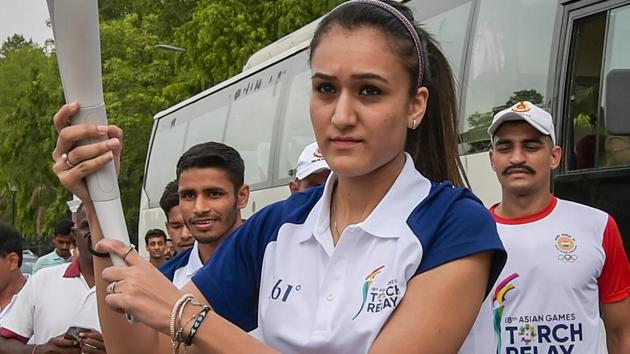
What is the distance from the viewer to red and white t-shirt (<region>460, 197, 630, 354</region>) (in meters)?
3.64

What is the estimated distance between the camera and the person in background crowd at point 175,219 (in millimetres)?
6402

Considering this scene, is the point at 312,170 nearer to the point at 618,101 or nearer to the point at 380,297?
A: the point at 618,101

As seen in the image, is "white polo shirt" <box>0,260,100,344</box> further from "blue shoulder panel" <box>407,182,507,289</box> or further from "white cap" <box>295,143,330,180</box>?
"blue shoulder panel" <box>407,182,507,289</box>

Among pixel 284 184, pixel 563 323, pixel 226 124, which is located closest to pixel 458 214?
pixel 563 323

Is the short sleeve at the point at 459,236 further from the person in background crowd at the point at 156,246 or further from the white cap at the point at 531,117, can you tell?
the person in background crowd at the point at 156,246

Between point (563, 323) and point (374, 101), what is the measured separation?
197 cm

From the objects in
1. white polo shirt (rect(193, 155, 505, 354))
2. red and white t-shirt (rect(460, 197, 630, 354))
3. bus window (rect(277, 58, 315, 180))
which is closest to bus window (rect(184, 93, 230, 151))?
bus window (rect(277, 58, 315, 180))

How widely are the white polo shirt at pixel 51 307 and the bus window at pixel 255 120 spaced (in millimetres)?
5687

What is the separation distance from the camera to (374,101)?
1998 mm

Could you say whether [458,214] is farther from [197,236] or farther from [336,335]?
[197,236]

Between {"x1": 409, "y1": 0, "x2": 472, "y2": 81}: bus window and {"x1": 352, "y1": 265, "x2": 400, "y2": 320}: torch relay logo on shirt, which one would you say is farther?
{"x1": 409, "y1": 0, "x2": 472, "y2": 81}: bus window

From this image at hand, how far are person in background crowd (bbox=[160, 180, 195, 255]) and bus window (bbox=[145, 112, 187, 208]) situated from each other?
6.79m

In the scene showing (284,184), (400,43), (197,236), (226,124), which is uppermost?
(226,124)

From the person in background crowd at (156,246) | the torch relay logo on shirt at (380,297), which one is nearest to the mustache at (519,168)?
the torch relay logo on shirt at (380,297)
